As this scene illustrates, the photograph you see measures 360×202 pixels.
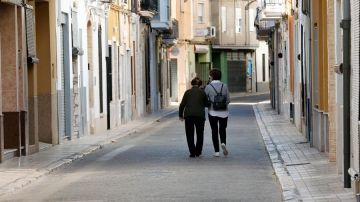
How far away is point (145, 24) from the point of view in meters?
56.1

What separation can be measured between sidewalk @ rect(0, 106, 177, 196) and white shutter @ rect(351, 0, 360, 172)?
5312 millimetres

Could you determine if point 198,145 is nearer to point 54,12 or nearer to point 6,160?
point 6,160

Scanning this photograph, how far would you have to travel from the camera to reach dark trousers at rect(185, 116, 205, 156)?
24.0 metres

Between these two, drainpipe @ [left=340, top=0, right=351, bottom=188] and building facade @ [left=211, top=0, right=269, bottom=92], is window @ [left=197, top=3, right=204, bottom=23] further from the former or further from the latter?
drainpipe @ [left=340, top=0, right=351, bottom=188]

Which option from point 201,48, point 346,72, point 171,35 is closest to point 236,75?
point 201,48

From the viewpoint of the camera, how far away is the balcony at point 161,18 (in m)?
58.8

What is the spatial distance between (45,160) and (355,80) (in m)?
9.86

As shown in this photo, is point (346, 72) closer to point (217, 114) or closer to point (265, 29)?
point (217, 114)

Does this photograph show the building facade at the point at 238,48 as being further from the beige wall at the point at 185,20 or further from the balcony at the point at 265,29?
the balcony at the point at 265,29

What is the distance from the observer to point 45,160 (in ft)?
76.8

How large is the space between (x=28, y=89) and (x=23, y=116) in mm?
1566

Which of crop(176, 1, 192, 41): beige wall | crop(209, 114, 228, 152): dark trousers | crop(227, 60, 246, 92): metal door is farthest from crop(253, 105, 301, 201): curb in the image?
crop(227, 60, 246, 92): metal door

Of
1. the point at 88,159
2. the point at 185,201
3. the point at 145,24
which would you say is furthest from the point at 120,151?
the point at 145,24

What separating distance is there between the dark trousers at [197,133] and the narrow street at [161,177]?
238mm
